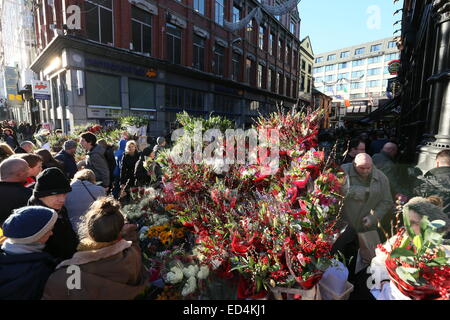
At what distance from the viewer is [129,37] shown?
47.1 feet

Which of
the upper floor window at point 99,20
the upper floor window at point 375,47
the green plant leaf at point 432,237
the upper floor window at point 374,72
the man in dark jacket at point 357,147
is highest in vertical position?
the upper floor window at point 375,47

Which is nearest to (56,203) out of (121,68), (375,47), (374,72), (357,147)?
(357,147)

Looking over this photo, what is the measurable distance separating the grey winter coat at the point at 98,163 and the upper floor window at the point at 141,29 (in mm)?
11778

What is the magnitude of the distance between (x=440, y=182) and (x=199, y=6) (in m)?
20.5

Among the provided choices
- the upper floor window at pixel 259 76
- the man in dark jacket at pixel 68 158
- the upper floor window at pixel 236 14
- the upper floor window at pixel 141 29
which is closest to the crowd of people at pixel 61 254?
the man in dark jacket at pixel 68 158

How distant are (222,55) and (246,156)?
851 inches

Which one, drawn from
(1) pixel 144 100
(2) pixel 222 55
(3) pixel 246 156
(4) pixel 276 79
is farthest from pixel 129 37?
(4) pixel 276 79

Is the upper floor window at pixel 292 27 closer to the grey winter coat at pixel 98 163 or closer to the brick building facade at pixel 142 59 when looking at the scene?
the brick building facade at pixel 142 59

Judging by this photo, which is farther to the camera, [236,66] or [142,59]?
[236,66]

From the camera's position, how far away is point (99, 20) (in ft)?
43.5

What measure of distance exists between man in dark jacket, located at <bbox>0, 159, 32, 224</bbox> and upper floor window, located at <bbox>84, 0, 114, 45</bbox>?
12.9 meters

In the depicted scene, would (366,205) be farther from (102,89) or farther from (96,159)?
(102,89)

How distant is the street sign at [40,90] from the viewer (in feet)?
49.1
